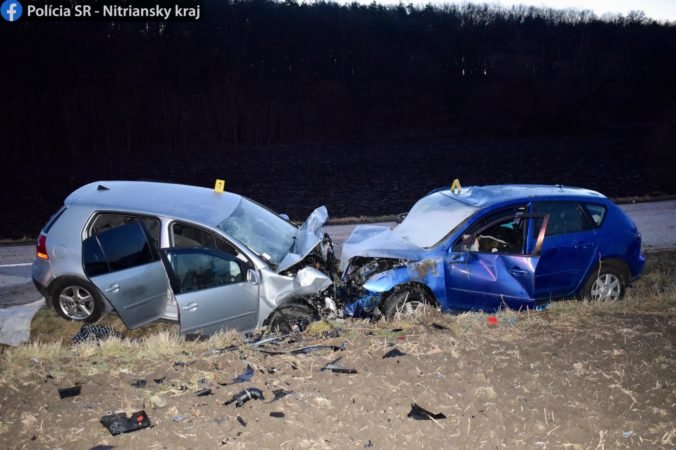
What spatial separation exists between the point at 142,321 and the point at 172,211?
4.46 feet

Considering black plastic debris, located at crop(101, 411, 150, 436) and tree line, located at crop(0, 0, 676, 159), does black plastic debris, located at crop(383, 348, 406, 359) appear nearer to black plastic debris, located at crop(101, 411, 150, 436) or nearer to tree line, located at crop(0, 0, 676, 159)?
black plastic debris, located at crop(101, 411, 150, 436)

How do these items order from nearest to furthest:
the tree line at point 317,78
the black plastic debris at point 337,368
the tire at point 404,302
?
1. the black plastic debris at point 337,368
2. the tire at point 404,302
3. the tree line at point 317,78

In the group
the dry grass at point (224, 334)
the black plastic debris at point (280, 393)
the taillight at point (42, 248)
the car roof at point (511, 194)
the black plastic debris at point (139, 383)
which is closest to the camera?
the black plastic debris at point (280, 393)


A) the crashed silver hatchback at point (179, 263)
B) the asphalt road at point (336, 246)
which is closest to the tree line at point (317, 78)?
the asphalt road at point (336, 246)

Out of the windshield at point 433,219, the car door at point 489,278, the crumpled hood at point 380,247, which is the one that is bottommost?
the car door at point 489,278

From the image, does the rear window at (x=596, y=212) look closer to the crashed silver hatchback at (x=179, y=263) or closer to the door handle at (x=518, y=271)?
the door handle at (x=518, y=271)

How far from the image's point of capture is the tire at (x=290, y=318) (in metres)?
7.13

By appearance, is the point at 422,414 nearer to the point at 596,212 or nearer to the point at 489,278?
the point at 489,278

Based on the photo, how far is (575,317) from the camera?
6633 mm

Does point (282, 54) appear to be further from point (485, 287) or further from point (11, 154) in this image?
point (485, 287)

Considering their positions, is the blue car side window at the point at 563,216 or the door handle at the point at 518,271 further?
the blue car side window at the point at 563,216

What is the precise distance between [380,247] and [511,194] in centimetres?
189

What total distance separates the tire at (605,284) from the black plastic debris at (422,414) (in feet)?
13.2

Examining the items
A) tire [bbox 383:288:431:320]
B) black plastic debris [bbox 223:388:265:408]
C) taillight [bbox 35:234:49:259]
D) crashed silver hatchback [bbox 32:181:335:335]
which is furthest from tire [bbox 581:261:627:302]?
taillight [bbox 35:234:49:259]
